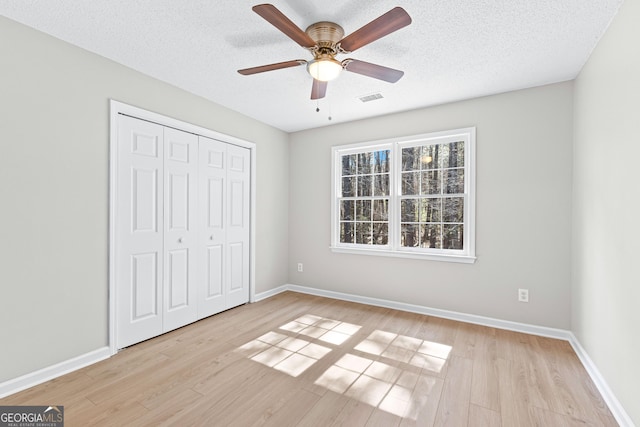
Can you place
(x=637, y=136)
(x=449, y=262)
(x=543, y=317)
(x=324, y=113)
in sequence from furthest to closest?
(x=324, y=113), (x=449, y=262), (x=543, y=317), (x=637, y=136)

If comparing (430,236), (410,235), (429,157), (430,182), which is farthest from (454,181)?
(410,235)

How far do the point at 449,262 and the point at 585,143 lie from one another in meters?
1.73

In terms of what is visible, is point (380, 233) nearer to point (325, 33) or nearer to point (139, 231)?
point (325, 33)

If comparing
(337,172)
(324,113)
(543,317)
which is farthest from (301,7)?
(543,317)

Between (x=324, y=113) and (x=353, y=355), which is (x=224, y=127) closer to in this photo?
(x=324, y=113)

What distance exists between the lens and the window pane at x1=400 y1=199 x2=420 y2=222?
3.82 metres

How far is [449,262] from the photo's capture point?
3.51 m

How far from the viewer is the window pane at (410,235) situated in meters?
3.82

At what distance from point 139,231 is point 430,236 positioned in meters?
3.33

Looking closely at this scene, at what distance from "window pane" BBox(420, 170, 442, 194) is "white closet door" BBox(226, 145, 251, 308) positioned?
7.85 feet

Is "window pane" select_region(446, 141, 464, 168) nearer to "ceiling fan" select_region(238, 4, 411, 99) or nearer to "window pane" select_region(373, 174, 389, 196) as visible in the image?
"window pane" select_region(373, 174, 389, 196)

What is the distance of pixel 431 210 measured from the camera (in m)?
3.71

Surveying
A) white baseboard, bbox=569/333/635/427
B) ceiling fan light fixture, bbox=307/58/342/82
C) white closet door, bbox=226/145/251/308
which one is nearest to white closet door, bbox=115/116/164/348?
white closet door, bbox=226/145/251/308

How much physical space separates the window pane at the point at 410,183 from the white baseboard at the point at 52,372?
3671mm
